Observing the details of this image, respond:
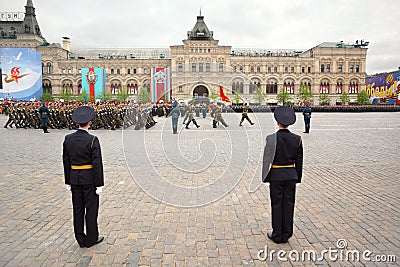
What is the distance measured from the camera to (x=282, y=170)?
3.88 meters

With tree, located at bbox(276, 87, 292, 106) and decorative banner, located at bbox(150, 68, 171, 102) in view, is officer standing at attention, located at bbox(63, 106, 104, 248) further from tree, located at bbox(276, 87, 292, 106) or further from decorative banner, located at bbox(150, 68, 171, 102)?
tree, located at bbox(276, 87, 292, 106)

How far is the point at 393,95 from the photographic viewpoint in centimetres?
5531

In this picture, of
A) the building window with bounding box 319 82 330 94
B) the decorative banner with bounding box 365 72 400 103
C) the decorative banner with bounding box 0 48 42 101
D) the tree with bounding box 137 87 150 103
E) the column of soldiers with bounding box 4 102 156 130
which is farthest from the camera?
the building window with bounding box 319 82 330 94

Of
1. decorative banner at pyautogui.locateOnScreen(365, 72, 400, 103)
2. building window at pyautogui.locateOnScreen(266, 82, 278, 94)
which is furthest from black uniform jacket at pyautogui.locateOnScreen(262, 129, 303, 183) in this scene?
building window at pyautogui.locateOnScreen(266, 82, 278, 94)

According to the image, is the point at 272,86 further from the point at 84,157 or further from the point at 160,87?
the point at 84,157

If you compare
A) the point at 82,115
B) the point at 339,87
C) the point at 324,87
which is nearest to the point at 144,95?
the point at 82,115

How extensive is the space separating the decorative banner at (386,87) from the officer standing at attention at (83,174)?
6136 centimetres

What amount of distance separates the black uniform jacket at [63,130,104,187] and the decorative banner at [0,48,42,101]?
177ft

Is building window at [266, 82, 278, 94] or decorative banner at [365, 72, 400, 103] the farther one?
building window at [266, 82, 278, 94]

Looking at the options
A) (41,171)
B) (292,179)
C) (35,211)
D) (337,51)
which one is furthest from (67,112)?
(337,51)

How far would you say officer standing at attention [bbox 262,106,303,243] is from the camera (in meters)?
3.85

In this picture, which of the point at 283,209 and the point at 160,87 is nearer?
the point at 283,209

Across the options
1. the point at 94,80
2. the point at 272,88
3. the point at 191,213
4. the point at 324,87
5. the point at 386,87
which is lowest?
the point at 191,213

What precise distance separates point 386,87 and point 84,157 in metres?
68.4
